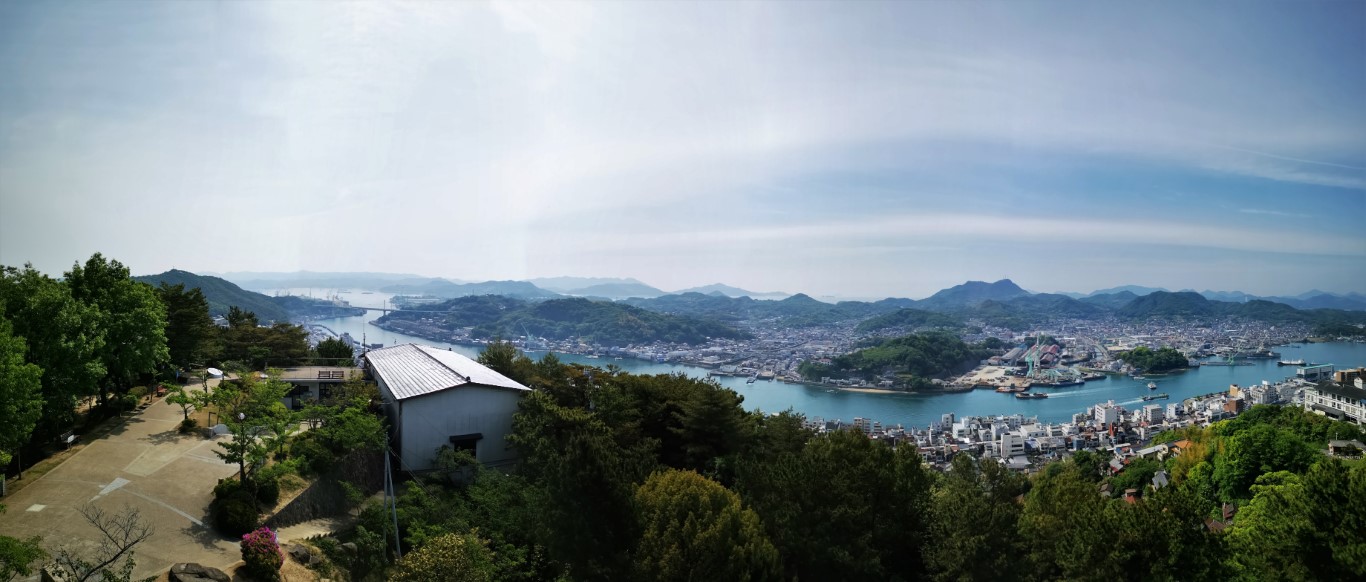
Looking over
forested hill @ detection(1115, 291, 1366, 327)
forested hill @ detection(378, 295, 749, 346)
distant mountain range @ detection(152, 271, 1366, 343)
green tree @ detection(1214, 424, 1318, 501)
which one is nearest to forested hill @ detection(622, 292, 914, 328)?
distant mountain range @ detection(152, 271, 1366, 343)

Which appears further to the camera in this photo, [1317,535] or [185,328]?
[185,328]

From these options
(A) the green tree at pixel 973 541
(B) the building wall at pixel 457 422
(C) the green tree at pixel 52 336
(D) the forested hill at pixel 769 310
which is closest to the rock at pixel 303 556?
(B) the building wall at pixel 457 422

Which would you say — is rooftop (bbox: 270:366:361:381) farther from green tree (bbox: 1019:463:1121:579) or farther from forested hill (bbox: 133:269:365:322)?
forested hill (bbox: 133:269:365:322)

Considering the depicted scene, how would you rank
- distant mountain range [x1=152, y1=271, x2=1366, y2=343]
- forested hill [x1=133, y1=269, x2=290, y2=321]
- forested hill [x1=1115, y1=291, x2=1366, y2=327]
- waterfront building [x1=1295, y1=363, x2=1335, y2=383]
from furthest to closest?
forested hill [x1=1115, y1=291, x2=1366, y2=327] → distant mountain range [x1=152, y1=271, x2=1366, y2=343] → forested hill [x1=133, y1=269, x2=290, y2=321] → waterfront building [x1=1295, y1=363, x2=1335, y2=383]

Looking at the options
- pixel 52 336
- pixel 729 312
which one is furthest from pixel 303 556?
pixel 729 312

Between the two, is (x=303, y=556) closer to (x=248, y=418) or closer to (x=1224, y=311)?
(x=248, y=418)

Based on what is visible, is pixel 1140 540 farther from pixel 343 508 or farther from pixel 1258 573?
pixel 343 508

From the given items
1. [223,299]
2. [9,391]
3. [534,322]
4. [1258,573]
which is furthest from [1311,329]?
[223,299]
